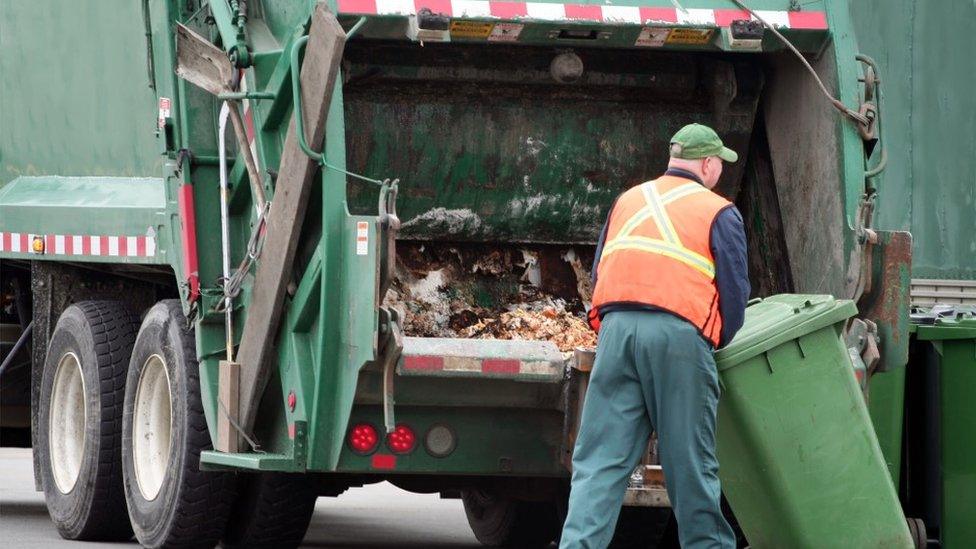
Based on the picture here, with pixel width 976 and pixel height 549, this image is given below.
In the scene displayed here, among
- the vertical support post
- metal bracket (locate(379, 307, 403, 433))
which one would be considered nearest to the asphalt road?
the vertical support post

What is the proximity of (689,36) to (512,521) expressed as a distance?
8.62ft

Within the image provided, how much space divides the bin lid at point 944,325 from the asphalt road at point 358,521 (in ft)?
8.07

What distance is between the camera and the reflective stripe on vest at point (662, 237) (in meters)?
5.37

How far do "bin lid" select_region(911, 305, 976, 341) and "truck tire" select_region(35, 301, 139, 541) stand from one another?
3.02 m

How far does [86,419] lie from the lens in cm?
771

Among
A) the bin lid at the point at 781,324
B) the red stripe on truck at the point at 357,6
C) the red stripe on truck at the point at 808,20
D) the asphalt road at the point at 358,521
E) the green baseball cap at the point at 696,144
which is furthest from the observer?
the asphalt road at the point at 358,521

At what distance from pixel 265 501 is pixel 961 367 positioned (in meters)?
2.44

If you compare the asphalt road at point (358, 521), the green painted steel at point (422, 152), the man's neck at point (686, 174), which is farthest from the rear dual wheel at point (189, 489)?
the man's neck at point (686, 174)

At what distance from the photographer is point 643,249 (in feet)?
17.7

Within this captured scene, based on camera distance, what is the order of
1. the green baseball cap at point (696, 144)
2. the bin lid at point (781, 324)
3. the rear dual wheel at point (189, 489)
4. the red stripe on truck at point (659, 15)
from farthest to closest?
the rear dual wheel at point (189, 489)
the red stripe on truck at point (659, 15)
the green baseball cap at point (696, 144)
the bin lid at point (781, 324)

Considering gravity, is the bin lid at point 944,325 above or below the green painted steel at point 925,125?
below

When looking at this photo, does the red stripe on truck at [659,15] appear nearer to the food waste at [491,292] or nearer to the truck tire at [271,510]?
the food waste at [491,292]

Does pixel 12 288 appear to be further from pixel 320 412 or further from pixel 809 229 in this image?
pixel 809 229

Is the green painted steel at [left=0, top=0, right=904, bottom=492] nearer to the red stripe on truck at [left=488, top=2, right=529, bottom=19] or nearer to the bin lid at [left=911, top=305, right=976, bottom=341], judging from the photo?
the red stripe on truck at [left=488, top=2, right=529, bottom=19]
